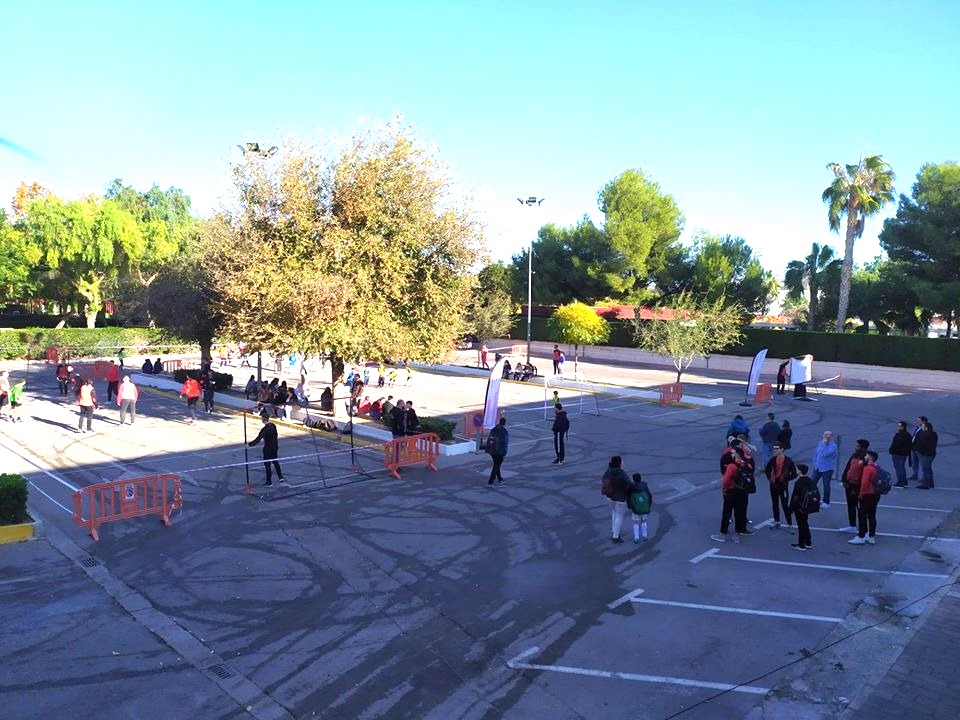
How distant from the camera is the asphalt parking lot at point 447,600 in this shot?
6.59 meters

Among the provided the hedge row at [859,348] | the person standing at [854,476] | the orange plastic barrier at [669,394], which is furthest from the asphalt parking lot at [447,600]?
the hedge row at [859,348]

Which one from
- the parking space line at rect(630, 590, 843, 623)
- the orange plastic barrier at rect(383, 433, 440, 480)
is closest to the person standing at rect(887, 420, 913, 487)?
the parking space line at rect(630, 590, 843, 623)

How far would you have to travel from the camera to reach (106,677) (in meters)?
6.81

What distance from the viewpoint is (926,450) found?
1378 cm

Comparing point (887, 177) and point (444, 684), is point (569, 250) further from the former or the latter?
point (444, 684)

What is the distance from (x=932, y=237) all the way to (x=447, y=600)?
38.0 meters

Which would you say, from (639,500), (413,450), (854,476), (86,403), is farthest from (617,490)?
(86,403)

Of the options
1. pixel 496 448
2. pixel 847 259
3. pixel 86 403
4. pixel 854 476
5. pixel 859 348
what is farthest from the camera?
pixel 847 259

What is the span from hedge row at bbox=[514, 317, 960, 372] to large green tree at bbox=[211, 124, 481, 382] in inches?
1069

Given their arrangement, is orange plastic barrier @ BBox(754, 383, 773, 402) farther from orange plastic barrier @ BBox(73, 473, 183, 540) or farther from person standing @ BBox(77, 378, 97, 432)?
person standing @ BBox(77, 378, 97, 432)

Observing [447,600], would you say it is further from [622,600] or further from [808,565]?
[808,565]

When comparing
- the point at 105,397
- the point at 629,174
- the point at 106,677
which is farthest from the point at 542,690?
the point at 629,174

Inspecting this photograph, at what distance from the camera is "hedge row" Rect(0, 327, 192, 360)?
139 feet

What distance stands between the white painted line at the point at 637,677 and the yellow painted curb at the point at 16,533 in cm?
762
